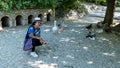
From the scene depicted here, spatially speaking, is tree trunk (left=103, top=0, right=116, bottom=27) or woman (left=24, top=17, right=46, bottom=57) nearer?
woman (left=24, top=17, right=46, bottom=57)

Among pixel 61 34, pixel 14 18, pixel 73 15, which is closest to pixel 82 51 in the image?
pixel 61 34

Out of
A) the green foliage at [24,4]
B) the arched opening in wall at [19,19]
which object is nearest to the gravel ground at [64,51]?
the green foliage at [24,4]

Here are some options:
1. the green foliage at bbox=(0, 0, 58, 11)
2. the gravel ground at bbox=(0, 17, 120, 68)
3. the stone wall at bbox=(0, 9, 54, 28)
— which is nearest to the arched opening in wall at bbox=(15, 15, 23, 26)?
the stone wall at bbox=(0, 9, 54, 28)

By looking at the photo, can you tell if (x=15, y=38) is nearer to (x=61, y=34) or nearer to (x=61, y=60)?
(x=61, y=34)

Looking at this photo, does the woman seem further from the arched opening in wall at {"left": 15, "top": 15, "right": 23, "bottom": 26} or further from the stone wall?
the arched opening in wall at {"left": 15, "top": 15, "right": 23, "bottom": 26}

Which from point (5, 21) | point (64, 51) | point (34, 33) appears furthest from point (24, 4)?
point (34, 33)

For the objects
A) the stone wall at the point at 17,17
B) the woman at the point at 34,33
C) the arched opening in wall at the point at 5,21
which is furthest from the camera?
the arched opening in wall at the point at 5,21

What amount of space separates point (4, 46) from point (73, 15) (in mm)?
8851

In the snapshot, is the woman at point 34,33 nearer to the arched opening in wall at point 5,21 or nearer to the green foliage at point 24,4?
the green foliage at point 24,4

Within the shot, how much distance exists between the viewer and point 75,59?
775cm

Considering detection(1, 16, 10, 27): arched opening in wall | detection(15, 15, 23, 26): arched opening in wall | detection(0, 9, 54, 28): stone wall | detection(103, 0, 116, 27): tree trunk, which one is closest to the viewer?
detection(0, 9, 54, 28): stone wall

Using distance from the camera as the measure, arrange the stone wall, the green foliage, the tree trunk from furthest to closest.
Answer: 1. the tree trunk
2. the stone wall
3. the green foliage

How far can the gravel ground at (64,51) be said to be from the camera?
7.29 meters

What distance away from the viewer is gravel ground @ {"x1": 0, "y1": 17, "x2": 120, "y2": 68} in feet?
23.9
